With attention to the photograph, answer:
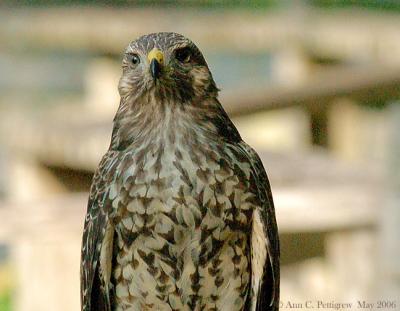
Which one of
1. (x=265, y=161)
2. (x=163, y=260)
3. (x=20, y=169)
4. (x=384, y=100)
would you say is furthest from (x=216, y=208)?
(x=384, y=100)

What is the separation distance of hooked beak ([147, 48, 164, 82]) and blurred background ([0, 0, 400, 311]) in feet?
3.02

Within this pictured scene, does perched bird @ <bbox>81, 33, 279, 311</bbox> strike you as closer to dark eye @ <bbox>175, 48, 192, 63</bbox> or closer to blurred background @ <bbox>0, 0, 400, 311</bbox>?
dark eye @ <bbox>175, 48, 192, 63</bbox>

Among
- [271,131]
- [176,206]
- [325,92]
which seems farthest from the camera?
[271,131]

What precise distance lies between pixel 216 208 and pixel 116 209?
0.28 metres

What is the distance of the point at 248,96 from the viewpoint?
658cm

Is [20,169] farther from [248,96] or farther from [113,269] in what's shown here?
[113,269]

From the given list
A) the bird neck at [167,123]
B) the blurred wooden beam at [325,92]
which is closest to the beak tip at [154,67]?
the bird neck at [167,123]

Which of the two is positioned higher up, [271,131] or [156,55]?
[156,55]

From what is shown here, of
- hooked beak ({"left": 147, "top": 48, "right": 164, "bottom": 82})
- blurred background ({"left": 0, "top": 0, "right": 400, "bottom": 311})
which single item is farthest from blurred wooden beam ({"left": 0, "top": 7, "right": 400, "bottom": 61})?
hooked beak ({"left": 147, "top": 48, "right": 164, "bottom": 82})

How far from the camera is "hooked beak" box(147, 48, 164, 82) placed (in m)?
3.70

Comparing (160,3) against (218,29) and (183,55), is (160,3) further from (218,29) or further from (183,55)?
(183,55)

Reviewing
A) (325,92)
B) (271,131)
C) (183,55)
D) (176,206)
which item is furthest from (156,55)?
(271,131)

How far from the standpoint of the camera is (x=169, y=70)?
3.78 meters

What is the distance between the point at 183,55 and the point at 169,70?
64 mm
